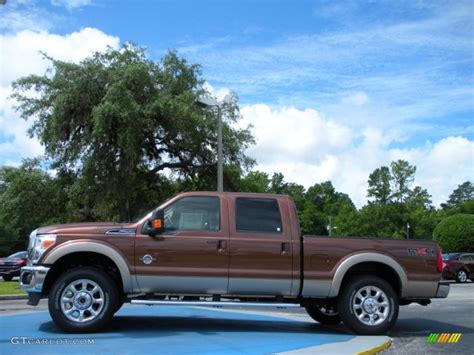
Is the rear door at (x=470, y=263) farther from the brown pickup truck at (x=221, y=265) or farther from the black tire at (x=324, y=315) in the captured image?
the brown pickup truck at (x=221, y=265)

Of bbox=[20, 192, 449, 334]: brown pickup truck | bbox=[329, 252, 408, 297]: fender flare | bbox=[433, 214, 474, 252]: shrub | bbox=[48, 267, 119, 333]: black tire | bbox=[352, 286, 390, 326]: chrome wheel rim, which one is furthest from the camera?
bbox=[433, 214, 474, 252]: shrub

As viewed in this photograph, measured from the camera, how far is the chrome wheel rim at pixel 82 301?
8.10 meters

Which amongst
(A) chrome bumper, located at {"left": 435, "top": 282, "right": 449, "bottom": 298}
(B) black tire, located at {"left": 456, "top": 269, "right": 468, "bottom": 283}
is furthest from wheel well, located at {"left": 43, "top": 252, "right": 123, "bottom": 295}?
(B) black tire, located at {"left": 456, "top": 269, "right": 468, "bottom": 283}

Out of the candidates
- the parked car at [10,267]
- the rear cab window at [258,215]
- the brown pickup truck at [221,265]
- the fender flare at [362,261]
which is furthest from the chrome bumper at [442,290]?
the parked car at [10,267]

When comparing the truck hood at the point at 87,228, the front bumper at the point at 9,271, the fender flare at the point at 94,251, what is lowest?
the front bumper at the point at 9,271

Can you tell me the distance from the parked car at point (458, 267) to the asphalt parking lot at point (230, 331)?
1457 cm

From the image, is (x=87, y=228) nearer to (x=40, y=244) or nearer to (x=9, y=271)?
(x=40, y=244)

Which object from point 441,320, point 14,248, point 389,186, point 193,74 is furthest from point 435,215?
point 441,320

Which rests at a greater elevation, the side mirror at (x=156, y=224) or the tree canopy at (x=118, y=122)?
the tree canopy at (x=118, y=122)

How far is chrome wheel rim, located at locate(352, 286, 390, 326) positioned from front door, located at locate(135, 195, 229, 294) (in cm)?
205

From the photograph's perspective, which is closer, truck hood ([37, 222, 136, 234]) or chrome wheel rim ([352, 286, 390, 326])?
truck hood ([37, 222, 136, 234])

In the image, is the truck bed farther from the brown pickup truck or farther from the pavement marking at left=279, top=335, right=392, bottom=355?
the pavement marking at left=279, top=335, right=392, bottom=355

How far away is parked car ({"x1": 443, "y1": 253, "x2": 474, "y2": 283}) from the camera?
2610cm

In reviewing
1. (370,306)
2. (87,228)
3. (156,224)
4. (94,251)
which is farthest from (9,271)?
(370,306)
